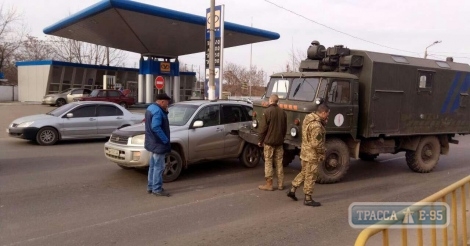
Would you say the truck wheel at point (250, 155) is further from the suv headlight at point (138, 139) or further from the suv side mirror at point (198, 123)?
the suv headlight at point (138, 139)

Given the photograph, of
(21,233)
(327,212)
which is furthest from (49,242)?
(327,212)

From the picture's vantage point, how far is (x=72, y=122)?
1241cm

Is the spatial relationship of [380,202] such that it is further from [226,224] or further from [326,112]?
[226,224]

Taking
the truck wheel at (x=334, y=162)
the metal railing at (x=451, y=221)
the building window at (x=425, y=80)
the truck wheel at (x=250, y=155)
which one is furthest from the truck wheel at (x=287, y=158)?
the metal railing at (x=451, y=221)

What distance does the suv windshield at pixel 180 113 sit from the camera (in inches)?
324

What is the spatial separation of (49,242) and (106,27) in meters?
23.8

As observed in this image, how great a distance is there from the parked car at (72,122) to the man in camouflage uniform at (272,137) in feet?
25.0

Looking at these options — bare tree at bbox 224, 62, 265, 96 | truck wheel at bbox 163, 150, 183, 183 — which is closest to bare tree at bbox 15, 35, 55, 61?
bare tree at bbox 224, 62, 265, 96

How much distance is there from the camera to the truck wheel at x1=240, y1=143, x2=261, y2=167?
29.9 ft

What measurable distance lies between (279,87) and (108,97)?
21.9 meters

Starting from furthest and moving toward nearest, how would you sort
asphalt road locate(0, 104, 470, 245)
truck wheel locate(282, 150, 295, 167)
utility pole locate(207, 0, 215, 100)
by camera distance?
1. utility pole locate(207, 0, 215, 100)
2. truck wheel locate(282, 150, 295, 167)
3. asphalt road locate(0, 104, 470, 245)

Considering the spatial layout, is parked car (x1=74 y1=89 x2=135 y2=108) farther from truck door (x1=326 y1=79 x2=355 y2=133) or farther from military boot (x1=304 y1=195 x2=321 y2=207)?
military boot (x1=304 y1=195 x2=321 y2=207)

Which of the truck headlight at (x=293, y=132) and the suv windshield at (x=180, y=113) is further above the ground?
the suv windshield at (x=180, y=113)

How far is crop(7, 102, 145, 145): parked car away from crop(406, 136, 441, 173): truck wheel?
8.89 meters
